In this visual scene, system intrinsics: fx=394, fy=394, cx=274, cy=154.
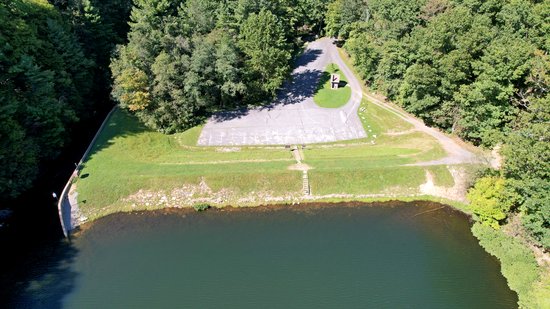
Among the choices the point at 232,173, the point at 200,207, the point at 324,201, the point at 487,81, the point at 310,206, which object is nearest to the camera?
the point at 200,207

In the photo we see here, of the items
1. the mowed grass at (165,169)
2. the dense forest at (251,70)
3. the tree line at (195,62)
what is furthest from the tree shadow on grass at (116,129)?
the dense forest at (251,70)

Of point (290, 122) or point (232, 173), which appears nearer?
point (232, 173)

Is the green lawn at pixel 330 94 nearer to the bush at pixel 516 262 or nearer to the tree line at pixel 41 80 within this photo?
the bush at pixel 516 262

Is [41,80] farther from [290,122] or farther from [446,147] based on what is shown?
[446,147]

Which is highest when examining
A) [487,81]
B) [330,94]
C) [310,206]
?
[487,81]

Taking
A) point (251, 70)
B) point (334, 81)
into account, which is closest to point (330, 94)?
point (334, 81)
